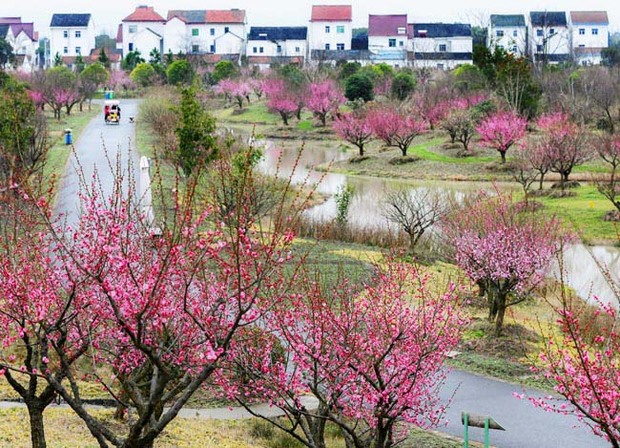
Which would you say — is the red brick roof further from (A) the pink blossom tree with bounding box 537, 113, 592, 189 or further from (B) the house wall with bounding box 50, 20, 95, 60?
(A) the pink blossom tree with bounding box 537, 113, 592, 189

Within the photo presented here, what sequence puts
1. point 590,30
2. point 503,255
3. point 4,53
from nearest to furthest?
point 503,255, point 4,53, point 590,30

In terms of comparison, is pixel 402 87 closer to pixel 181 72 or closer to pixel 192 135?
pixel 181 72

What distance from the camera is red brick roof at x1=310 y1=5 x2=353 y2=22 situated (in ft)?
258

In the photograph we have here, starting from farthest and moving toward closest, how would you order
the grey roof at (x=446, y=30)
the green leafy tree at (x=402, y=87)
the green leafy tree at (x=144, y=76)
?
1. the grey roof at (x=446, y=30)
2. the green leafy tree at (x=144, y=76)
3. the green leafy tree at (x=402, y=87)

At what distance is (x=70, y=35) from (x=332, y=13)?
71.1 ft

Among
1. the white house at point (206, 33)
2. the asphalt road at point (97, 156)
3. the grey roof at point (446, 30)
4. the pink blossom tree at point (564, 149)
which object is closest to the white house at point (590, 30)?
the grey roof at point (446, 30)

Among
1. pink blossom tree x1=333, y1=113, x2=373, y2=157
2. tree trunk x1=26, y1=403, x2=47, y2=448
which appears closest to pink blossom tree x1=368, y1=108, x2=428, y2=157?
pink blossom tree x1=333, y1=113, x2=373, y2=157

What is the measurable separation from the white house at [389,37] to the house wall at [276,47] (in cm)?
594

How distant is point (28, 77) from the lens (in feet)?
192

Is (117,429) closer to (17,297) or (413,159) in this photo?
(17,297)

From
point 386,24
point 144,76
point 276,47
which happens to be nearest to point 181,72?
point 144,76

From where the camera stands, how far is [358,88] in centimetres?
5253

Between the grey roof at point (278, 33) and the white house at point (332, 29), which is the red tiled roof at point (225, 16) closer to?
the grey roof at point (278, 33)

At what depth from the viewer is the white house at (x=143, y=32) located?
8050 centimetres
